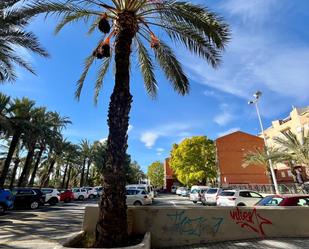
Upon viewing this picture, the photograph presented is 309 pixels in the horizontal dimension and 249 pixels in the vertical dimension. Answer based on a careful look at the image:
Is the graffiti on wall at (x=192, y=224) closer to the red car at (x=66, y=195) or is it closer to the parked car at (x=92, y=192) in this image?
the red car at (x=66, y=195)

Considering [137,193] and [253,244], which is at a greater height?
[137,193]

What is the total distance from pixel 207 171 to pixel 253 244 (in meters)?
45.9

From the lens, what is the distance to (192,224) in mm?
8406

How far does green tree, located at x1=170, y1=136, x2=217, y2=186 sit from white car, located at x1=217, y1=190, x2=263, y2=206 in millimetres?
31513

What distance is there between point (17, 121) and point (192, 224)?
25766mm

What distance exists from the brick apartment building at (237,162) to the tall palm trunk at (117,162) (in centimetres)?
4922

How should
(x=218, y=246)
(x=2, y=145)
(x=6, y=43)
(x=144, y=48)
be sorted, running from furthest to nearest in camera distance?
1. (x=2, y=145)
2. (x=6, y=43)
3. (x=144, y=48)
4. (x=218, y=246)

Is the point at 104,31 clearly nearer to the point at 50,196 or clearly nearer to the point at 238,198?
the point at 238,198

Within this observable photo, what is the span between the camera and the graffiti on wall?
833 cm

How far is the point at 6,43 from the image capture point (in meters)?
13.0

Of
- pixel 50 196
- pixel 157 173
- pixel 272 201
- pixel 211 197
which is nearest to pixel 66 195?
pixel 50 196

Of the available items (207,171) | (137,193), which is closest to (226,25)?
(137,193)

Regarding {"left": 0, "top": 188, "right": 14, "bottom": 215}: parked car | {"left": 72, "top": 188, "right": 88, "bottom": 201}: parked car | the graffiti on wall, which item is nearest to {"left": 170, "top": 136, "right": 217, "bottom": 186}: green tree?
{"left": 72, "top": 188, "right": 88, "bottom": 201}: parked car

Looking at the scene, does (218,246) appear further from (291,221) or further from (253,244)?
(291,221)
